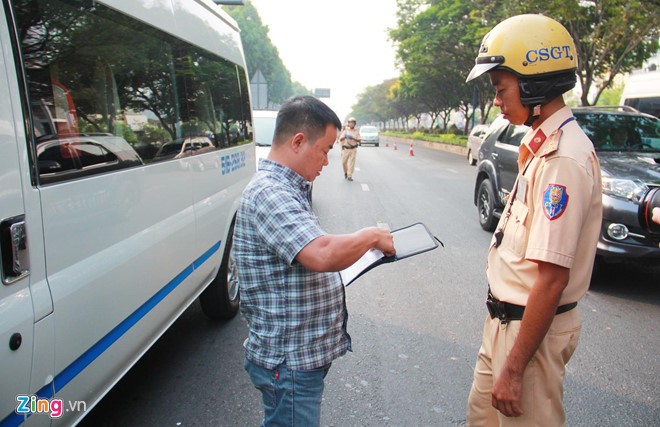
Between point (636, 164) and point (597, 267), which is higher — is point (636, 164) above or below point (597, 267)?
above

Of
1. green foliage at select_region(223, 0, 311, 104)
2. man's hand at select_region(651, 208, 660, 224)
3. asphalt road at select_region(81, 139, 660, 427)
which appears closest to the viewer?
man's hand at select_region(651, 208, 660, 224)

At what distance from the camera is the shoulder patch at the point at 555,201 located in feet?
4.90

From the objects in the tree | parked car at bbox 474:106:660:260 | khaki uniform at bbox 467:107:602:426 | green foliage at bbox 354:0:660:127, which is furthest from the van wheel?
the tree

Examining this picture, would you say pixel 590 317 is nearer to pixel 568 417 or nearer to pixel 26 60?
pixel 568 417

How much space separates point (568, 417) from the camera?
2850 millimetres

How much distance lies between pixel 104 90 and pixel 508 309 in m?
1.94

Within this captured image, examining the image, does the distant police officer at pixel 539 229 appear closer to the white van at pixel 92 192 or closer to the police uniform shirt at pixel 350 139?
the white van at pixel 92 192

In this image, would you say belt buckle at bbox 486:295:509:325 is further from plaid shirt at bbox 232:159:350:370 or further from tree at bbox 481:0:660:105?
tree at bbox 481:0:660:105

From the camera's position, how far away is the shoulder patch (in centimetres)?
149

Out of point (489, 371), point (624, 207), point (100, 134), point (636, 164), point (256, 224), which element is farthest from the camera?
point (636, 164)

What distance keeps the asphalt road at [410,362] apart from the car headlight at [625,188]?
3.16ft

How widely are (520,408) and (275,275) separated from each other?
923mm

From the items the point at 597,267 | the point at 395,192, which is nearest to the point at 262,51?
the point at 395,192

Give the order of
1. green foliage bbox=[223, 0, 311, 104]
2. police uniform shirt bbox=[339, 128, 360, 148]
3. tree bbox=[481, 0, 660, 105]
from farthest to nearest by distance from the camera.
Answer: green foliage bbox=[223, 0, 311, 104], police uniform shirt bbox=[339, 128, 360, 148], tree bbox=[481, 0, 660, 105]
